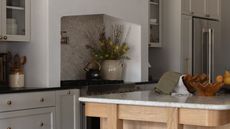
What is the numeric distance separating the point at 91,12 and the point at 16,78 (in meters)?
1.23

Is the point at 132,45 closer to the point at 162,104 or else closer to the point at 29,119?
the point at 29,119

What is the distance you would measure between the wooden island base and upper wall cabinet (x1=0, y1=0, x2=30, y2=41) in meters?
1.61

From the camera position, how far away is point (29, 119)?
159 inches

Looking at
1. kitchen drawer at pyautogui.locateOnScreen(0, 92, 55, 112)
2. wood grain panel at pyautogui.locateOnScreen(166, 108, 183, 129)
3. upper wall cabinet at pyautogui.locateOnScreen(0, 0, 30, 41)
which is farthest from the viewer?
upper wall cabinet at pyautogui.locateOnScreen(0, 0, 30, 41)

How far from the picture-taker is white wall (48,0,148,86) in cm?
453

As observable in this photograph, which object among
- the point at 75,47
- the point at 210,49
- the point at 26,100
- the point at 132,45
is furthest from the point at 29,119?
the point at 210,49

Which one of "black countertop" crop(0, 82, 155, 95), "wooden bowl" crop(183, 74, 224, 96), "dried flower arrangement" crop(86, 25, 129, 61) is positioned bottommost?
"black countertop" crop(0, 82, 155, 95)

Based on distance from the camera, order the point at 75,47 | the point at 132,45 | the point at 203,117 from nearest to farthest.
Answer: the point at 203,117, the point at 75,47, the point at 132,45

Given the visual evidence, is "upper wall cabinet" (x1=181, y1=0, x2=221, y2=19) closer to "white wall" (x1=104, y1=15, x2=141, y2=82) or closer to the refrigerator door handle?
the refrigerator door handle

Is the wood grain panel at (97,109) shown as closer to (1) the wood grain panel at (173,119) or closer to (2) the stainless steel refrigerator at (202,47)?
(1) the wood grain panel at (173,119)

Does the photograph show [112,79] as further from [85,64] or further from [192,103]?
[192,103]

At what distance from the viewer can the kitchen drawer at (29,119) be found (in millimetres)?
3818

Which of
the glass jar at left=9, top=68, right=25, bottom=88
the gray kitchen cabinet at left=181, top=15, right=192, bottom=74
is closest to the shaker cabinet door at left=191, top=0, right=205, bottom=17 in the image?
the gray kitchen cabinet at left=181, top=15, right=192, bottom=74

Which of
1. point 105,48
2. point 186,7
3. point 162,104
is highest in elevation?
point 186,7
